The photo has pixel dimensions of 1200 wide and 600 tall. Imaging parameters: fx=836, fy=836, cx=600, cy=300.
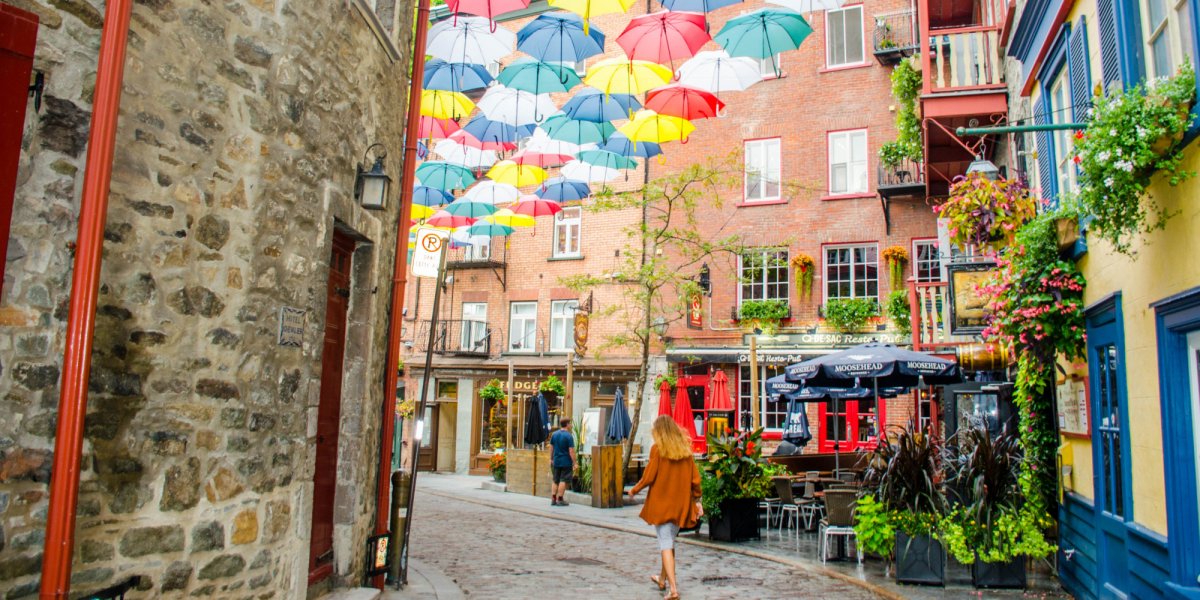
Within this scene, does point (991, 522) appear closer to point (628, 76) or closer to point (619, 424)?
point (628, 76)

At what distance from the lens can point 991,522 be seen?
303 inches

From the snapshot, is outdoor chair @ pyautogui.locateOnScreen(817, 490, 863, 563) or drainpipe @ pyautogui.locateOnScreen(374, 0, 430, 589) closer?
drainpipe @ pyautogui.locateOnScreen(374, 0, 430, 589)

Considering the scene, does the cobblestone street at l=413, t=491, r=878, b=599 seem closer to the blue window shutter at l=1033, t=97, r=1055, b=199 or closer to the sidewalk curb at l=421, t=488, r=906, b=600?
the sidewalk curb at l=421, t=488, r=906, b=600

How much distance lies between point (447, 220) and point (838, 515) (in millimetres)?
10723

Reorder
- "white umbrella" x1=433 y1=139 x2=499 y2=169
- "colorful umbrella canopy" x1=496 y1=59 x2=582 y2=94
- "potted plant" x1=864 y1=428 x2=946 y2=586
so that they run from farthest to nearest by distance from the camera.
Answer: "white umbrella" x1=433 y1=139 x2=499 y2=169 < "colorful umbrella canopy" x1=496 y1=59 x2=582 y2=94 < "potted plant" x1=864 y1=428 x2=946 y2=586

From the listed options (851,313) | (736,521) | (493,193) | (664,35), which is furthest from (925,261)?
(664,35)

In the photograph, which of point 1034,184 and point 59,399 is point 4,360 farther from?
point 1034,184

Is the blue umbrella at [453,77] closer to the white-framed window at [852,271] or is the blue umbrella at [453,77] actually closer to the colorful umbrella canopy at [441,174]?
the colorful umbrella canopy at [441,174]

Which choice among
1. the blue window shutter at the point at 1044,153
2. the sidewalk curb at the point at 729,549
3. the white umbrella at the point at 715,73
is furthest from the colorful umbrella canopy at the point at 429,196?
the blue window shutter at the point at 1044,153

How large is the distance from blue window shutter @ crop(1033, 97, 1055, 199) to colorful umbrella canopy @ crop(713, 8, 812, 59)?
113 inches

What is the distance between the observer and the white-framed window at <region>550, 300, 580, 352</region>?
2283cm

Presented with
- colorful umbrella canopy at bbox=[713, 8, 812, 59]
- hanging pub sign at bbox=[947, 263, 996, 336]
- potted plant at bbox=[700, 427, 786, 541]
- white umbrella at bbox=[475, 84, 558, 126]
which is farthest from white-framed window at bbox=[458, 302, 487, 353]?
hanging pub sign at bbox=[947, 263, 996, 336]

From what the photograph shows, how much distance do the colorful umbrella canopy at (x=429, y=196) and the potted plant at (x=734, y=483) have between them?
→ 8276 mm

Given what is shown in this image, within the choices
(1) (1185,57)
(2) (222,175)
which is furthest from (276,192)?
(1) (1185,57)
